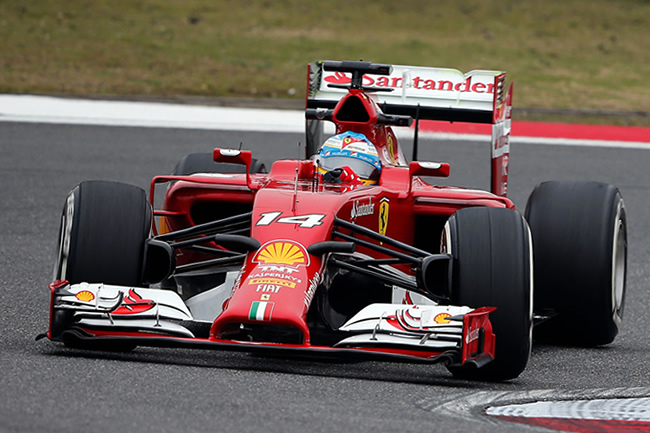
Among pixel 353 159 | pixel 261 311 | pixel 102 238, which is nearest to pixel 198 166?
pixel 353 159

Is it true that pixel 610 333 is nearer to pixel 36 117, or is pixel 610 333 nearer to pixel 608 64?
pixel 36 117

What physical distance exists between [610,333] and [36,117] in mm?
11241

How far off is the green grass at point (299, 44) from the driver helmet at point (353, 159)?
13.1 meters

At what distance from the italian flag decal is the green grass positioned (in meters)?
14.6

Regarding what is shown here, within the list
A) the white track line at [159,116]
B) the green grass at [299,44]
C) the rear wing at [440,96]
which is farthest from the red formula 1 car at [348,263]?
the green grass at [299,44]

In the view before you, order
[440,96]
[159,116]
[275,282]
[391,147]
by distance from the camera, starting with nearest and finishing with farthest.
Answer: [275,282] < [391,147] < [440,96] < [159,116]

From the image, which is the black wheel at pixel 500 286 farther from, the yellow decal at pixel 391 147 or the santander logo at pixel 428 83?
the santander logo at pixel 428 83

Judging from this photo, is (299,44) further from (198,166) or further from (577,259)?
(577,259)

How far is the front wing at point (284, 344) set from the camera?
4848 millimetres

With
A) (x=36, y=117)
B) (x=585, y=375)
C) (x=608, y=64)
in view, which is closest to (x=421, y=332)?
(x=585, y=375)

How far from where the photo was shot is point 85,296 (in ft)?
16.8

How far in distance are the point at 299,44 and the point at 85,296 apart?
22.9 meters

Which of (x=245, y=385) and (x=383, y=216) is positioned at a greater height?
(x=383, y=216)

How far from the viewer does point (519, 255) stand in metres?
5.22
